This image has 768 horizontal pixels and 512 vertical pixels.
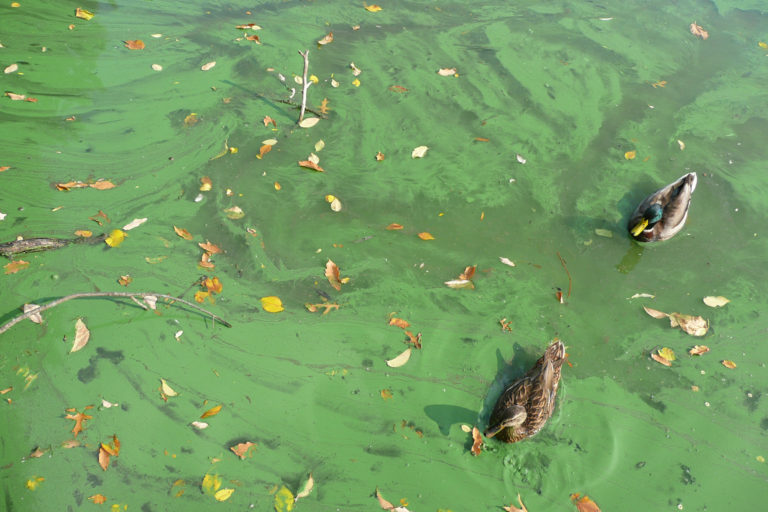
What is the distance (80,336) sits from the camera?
7.77ft

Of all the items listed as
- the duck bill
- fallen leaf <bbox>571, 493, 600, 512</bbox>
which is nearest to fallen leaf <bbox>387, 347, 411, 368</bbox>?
fallen leaf <bbox>571, 493, 600, 512</bbox>

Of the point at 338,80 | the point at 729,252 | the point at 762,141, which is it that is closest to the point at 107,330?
the point at 338,80

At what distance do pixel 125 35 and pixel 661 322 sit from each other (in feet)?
13.8

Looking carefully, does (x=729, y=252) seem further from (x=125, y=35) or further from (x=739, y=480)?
(x=125, y=35)

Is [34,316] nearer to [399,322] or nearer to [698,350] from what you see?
[399,322]

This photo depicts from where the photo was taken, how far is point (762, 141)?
3.79m

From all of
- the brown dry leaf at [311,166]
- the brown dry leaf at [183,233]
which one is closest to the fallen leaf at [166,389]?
the brown dry leaf at [183,233]

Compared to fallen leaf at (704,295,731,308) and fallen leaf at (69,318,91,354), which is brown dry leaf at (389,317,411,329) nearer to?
fallen leaf at (69,318,91,354)

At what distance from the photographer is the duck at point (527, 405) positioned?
7.00 ft

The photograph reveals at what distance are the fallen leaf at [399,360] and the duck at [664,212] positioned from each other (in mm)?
1568

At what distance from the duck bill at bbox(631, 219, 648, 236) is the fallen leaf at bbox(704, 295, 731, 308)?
501mm

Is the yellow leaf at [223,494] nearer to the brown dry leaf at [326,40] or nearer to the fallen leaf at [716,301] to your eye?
the fallen leaf at [716,301]

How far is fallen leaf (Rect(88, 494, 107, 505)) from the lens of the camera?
6.43 ft

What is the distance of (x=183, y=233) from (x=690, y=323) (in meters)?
2.77
